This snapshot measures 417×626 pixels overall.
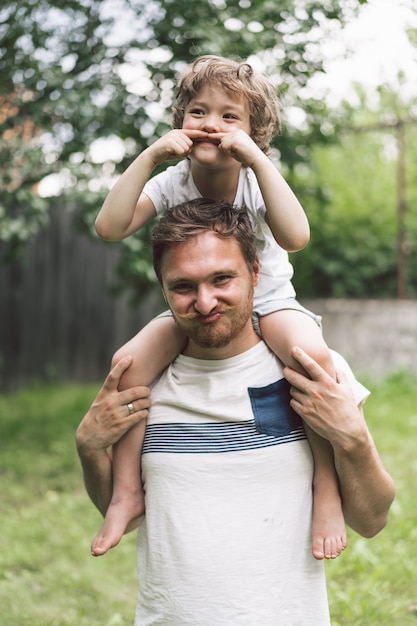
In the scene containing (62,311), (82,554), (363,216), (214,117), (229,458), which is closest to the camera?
(229,458)

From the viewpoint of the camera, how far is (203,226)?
7.65ft

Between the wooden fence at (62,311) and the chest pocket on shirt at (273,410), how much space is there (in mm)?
6824

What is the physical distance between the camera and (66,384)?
30.6ft

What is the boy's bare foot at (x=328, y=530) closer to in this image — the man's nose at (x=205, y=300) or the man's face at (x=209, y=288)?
the man's face at (x=209, y=288)

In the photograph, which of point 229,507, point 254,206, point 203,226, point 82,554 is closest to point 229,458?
point 229,507

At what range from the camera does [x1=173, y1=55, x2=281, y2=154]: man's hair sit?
2508 mm

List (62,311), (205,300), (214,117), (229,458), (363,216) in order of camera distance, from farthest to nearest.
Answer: (62,311) → (363,216) → (214,117) → (229,458) → (205,300)

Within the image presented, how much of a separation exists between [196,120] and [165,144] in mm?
174

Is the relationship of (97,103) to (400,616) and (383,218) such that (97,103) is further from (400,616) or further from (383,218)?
(383,218)

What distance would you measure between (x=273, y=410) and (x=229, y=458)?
200 millimetres

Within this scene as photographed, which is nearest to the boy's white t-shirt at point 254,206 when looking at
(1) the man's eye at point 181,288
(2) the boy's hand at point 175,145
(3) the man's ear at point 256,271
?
(3) the man's ear at point 256,271

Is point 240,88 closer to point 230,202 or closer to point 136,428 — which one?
point 230,202

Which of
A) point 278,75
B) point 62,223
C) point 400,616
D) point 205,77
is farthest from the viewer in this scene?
point 62,223

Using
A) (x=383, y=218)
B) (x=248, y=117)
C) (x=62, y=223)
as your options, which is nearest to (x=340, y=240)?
(x=383, y=218)
